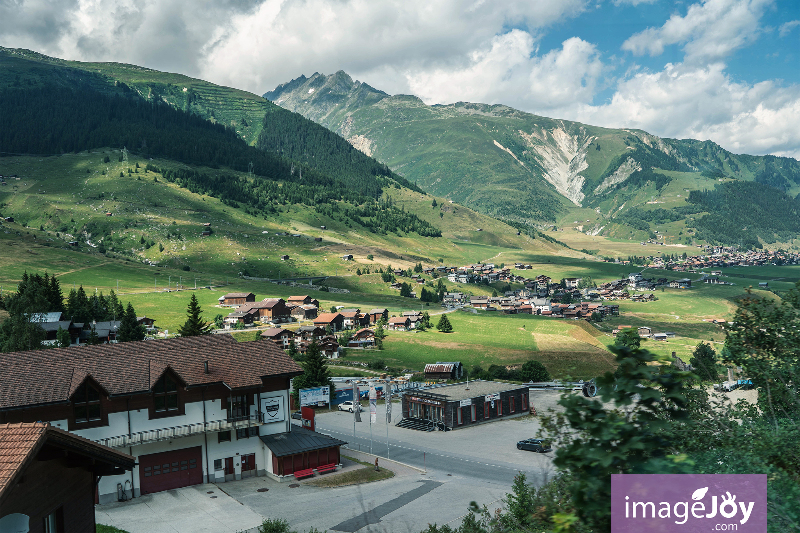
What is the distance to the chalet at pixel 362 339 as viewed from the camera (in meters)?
126

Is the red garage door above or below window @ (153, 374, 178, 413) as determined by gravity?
below

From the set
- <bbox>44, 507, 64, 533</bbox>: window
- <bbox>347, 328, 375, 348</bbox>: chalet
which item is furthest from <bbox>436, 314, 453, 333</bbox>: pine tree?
<bbox>44, 507, 64, 533</bbox>: window

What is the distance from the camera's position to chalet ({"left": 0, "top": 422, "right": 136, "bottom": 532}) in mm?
9602

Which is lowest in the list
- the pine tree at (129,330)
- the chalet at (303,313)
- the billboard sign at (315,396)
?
the billboard sign at (315,396)

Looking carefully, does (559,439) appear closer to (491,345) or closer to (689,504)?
(689,504)

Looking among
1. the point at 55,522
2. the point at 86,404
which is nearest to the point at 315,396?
the point at 86,404

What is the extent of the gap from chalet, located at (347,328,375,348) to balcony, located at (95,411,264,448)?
75.1 metres

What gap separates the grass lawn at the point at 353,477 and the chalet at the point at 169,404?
7.32 feet

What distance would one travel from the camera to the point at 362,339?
12738cm

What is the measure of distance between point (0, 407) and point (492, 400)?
2078 inches

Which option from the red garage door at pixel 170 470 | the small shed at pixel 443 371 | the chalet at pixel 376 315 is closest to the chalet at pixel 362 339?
the chalet at pixel 376 315

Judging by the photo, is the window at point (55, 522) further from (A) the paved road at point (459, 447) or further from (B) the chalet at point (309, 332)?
(B) the chalet at point (309, 332)

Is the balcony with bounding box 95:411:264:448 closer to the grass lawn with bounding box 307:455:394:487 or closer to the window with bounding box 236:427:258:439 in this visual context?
the window with bounding box 236:427:258:439

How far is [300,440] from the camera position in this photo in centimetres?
5138
